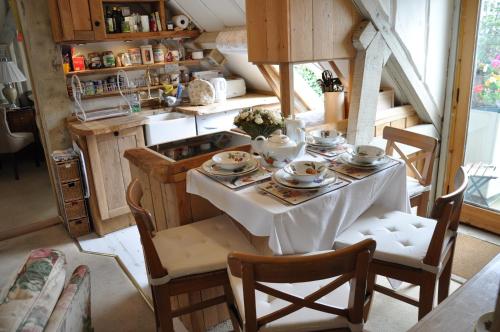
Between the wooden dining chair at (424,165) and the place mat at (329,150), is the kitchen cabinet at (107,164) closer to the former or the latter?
the place mat at (329,150)

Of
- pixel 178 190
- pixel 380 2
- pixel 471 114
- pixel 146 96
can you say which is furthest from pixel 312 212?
pixel 146 96

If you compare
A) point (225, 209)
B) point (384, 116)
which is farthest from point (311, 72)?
point (225, 209)

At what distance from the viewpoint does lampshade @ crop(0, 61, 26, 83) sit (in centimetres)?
439

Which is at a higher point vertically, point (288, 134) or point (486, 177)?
point (288, 134)

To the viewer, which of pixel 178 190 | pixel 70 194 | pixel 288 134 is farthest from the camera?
pixel 70 194

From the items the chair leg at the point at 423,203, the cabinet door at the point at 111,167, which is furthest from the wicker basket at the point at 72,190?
the chair leg at the point at 423,203

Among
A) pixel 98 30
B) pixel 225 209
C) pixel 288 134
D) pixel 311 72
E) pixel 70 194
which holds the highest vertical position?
pixel 98 30

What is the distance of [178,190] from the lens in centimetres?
197

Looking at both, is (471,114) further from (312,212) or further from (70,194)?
(70,194)

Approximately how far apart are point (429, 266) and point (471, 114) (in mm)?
1892

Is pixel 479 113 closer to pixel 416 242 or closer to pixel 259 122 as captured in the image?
pixel 416 242

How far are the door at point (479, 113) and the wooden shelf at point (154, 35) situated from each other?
2.41 m

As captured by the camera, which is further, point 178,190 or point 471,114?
point 471,114

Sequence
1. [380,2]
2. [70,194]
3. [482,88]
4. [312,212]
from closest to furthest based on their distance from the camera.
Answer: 1. [312,212]
2. [380,2]
3. [482,88]
4. [70,194]
